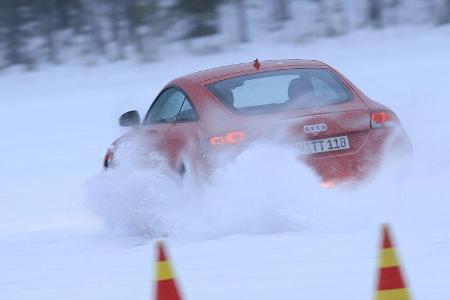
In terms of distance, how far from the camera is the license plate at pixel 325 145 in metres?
7.66

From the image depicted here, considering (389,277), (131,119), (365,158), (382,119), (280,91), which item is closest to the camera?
(389,277)

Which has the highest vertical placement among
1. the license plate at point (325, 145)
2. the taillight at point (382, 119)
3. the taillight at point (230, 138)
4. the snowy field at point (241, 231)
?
the taillight at point (382, 119)

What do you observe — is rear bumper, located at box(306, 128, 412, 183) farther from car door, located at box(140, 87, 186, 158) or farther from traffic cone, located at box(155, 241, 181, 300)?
traffic cone, located at box(155, 241, 181, 300)

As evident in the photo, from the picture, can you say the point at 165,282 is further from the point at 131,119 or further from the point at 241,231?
the point at 131,119

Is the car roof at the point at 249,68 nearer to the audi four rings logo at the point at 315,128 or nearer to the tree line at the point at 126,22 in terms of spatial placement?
the audi four rings logo at the point at 315,128

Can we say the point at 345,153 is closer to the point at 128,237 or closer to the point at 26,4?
the point at 128,237

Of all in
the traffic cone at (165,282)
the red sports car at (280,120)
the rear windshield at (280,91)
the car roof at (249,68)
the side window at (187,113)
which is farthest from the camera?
the car roof at (249,68)

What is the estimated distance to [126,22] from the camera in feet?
95.7

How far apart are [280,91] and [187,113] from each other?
792 mm

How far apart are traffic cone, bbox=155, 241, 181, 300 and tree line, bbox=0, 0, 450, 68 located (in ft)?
71.0

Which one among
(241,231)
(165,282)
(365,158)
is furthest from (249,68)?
(165,282)

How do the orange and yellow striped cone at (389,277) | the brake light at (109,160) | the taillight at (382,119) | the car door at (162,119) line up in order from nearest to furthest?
the orange and yellow striped cone at (389,277), the taillight at (382,119), the car door at (162,119), the brake light at (109,160)

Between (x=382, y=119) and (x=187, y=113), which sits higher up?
(x=187, y=113)

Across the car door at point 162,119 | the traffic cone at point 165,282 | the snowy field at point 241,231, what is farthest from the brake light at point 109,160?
the traffic cone at point 165,282
